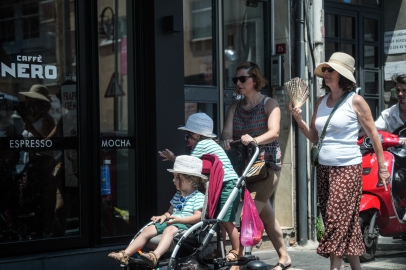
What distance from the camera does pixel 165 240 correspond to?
4703 millimetres

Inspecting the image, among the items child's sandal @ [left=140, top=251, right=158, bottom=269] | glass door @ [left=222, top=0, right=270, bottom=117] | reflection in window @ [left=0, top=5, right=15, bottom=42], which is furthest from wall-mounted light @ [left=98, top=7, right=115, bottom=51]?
child's sandal @ [left=140, top=251, right=158, bottom=269]

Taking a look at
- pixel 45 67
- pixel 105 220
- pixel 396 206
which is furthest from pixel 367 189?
pixel 45 67

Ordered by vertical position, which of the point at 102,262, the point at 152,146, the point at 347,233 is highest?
the point at 152,146

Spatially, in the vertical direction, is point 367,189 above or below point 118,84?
below

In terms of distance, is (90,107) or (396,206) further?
(396,206)

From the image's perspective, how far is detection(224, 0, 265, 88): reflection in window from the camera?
24.6ft

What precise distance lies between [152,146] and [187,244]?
1806 mm

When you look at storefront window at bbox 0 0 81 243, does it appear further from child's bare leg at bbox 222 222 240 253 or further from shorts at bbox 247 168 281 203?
shorts at bbox 247 168 281 203

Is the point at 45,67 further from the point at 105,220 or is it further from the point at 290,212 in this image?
the point at 290,212

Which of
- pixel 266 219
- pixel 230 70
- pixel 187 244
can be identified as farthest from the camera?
pixel 230 70

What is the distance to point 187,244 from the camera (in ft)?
15.5

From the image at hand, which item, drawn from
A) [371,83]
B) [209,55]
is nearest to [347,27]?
[371,83]

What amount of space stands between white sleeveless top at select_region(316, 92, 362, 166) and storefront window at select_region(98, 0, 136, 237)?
2199 mm

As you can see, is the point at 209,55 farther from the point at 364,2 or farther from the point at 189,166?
the point at 364,2
